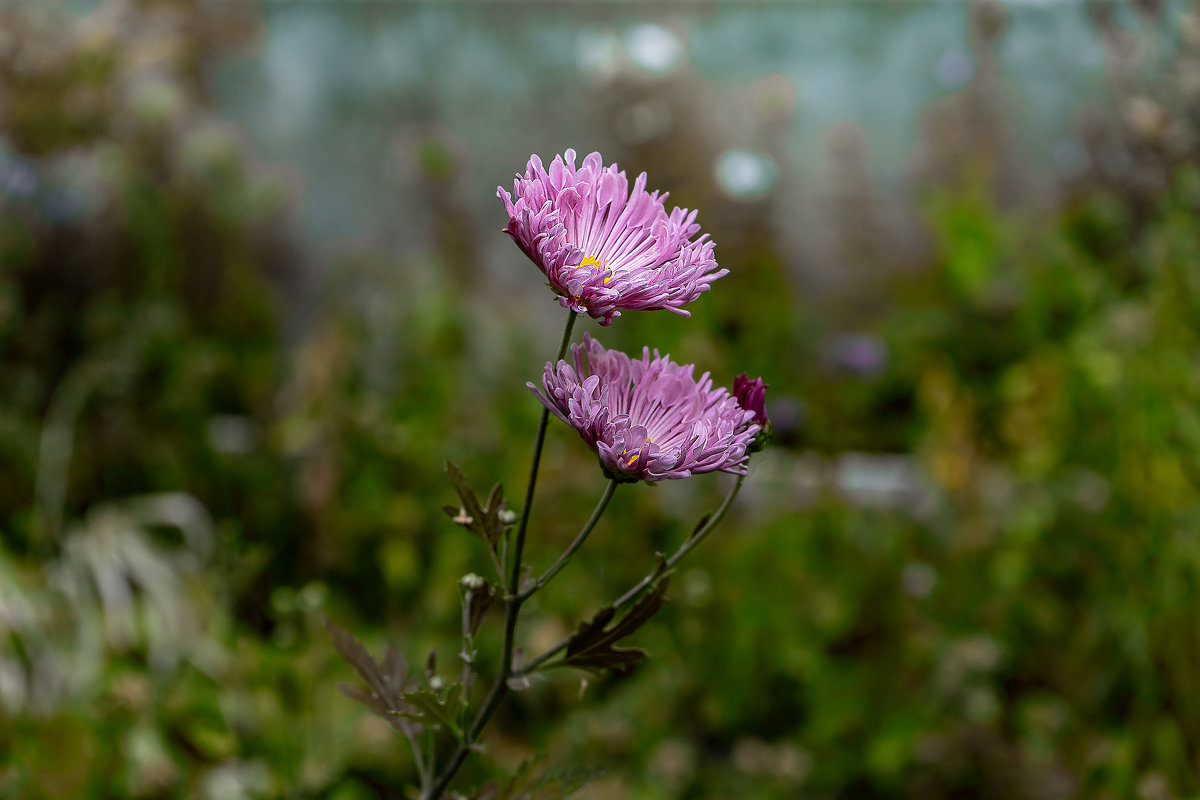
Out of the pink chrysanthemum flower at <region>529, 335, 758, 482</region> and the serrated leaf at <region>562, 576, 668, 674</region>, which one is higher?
the pink chrysanthemum flower at <region>529, 335, 758, 482</region>

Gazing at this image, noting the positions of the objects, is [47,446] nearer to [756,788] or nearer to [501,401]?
[501,401]

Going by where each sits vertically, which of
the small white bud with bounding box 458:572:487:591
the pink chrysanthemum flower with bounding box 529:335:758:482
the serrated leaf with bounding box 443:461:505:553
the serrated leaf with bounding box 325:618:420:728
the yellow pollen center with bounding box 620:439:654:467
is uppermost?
the pink chrysanthemum flower with bounding box 529:335:758:482

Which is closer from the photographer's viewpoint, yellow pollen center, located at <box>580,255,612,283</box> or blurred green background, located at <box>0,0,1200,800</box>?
yellow pollen center, located at <box>580,255,612,283</box>

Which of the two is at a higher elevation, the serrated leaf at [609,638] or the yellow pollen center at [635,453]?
the yellow pollen center at [635,453]

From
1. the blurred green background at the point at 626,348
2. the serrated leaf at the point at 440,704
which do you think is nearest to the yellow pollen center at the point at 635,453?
the serrated leaf at the point at 440,704

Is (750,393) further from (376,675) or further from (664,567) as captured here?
(376,675)

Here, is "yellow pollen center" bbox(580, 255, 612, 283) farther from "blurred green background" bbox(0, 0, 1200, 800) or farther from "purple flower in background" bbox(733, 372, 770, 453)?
"blurred green background" bbox(0, 0, 1200, 800)

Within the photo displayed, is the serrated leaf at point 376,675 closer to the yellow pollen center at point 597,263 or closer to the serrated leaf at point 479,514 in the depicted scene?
the serrated leaf at point 479,514

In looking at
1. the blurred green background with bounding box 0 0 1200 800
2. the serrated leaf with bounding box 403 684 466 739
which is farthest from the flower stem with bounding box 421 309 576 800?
the blurred green background with bounding box 0 0 1200 800
